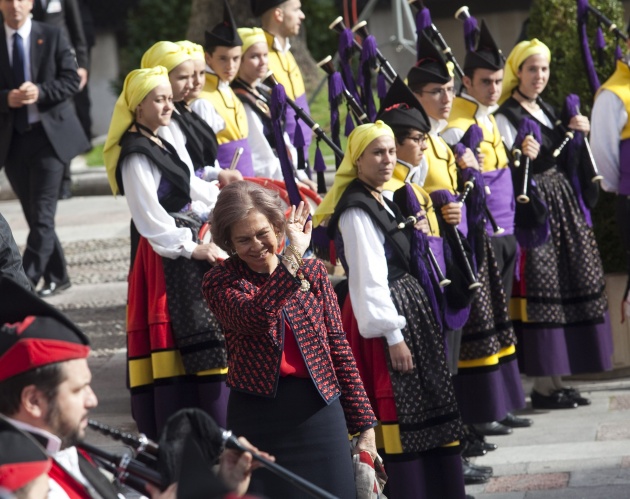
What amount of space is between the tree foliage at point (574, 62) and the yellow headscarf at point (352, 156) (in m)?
2.76

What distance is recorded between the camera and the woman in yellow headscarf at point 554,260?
7.61 metres

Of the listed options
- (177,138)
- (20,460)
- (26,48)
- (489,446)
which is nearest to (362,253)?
(177,138)

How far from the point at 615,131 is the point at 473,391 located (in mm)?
1797

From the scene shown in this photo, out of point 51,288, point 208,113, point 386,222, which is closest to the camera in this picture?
point 386,222

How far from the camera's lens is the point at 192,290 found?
616 centimetres

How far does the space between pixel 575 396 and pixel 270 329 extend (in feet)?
12.4

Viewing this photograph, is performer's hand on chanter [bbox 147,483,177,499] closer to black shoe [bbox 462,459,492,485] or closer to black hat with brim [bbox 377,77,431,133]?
black hat with brim [bbox 377,77,431,133]

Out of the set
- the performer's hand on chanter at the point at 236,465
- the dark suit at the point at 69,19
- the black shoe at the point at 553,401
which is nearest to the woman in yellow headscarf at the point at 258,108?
the black shoe at the point at 553,401

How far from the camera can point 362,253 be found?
219 inches

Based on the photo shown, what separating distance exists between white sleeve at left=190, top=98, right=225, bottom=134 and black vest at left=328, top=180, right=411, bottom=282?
141cm

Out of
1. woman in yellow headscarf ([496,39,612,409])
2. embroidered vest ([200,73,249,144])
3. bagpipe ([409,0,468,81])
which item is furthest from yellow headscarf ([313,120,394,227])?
woman in yellow headscarf ([496,39,612,409])

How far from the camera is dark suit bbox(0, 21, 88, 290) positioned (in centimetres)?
911

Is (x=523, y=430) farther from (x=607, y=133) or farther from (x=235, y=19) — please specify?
(x=235, y=19)

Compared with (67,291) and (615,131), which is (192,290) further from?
(67,291)
